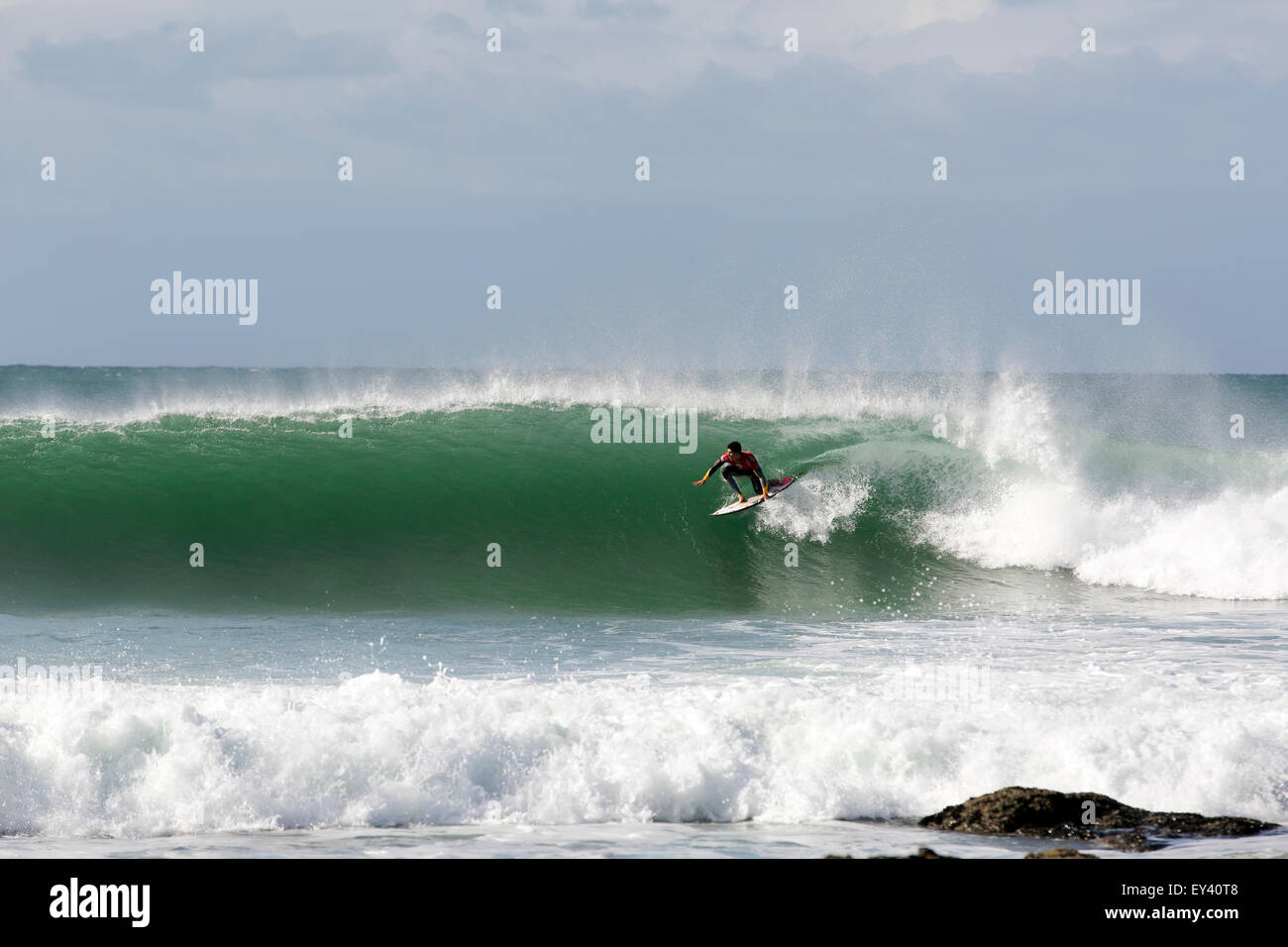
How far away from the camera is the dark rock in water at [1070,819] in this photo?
5.86 meters

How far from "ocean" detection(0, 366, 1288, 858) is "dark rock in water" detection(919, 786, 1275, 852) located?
19 centimetres

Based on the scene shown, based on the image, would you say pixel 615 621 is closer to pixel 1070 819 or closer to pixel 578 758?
pixel 578 758

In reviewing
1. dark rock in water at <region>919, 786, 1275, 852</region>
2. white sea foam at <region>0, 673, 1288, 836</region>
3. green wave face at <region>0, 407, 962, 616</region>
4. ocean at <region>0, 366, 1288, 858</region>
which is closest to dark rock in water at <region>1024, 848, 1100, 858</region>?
ocean at <region>0, 366, 1288, 858</region>

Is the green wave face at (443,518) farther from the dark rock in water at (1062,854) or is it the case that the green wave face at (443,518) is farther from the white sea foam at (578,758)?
the dark rock in water at (1062,854)

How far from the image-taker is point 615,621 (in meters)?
11.3

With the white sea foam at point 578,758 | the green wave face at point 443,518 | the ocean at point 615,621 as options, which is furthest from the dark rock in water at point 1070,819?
the green wave face at point 443,518

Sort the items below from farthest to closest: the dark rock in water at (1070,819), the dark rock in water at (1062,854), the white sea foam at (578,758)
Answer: the white sea foam at (578,758) → the dark rock in water at (1070,819) → the dark rock in water at (1062,854)

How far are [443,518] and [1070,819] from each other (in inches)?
413

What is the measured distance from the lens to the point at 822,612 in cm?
1170

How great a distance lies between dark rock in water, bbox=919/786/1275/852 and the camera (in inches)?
231

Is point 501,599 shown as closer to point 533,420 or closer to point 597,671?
point 597,671

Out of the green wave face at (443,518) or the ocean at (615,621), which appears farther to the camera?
the green wave face at (443,518)

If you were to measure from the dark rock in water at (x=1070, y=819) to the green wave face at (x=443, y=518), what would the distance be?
18.5ft
